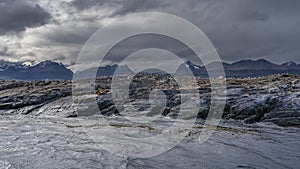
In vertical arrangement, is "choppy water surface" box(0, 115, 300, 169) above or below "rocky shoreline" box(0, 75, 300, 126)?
below

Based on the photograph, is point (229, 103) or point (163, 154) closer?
point (163, 154)

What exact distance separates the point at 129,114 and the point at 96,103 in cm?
814

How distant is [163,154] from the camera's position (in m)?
21.5

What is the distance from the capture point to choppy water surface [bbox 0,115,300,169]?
1875 centimetres

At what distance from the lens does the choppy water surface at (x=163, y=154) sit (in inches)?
738

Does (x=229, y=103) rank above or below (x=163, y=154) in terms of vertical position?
above

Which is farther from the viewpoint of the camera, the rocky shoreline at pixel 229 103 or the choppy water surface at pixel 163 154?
the rocky shoreline at pixel 229 103

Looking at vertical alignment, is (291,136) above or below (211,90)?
below

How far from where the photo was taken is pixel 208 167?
18375 mm

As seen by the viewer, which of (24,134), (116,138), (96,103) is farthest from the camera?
(96,103)

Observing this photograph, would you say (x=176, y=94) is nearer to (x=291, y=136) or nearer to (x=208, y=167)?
(x=291, y=136)

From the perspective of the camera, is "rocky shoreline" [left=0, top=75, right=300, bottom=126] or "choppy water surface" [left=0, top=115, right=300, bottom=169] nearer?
"choppy water surface" [left=0, top=115, right=300, bottom=169]

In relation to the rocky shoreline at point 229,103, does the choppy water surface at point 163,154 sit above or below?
below

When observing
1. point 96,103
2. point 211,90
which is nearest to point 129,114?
point 96,103
